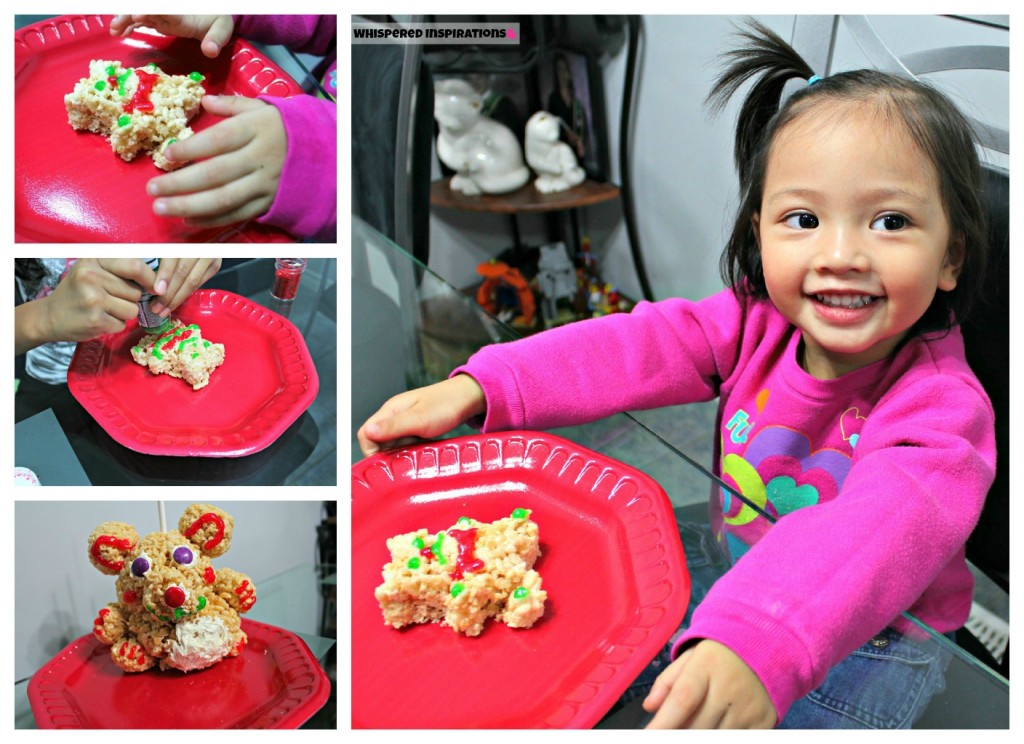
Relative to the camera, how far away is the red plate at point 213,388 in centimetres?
69

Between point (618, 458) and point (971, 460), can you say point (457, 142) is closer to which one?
point (618, 458)

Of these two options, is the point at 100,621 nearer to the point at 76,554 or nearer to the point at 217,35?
the point at 76,554

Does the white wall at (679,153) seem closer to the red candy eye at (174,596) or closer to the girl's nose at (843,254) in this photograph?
the girl's nose at (843,254)

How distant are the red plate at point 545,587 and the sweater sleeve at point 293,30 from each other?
38 centimetres

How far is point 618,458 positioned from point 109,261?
0.44 meters

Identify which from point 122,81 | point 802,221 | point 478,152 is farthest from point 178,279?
point 478,152

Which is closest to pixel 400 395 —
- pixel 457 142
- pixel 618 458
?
pixel 618 458

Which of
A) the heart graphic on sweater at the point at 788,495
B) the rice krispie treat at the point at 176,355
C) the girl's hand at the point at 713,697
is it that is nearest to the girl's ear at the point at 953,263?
the heart graphic on sweater at the point at 788,495

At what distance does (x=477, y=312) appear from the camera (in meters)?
0.94

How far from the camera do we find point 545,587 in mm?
680

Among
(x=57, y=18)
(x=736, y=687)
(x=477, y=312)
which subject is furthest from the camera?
(x=477, y=312)

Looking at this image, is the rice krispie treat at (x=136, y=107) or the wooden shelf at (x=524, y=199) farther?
the wooden shelf at (x=524, y=199)

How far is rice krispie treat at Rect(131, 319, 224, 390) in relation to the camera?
2.38 ft

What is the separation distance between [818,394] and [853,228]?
0.62ft
